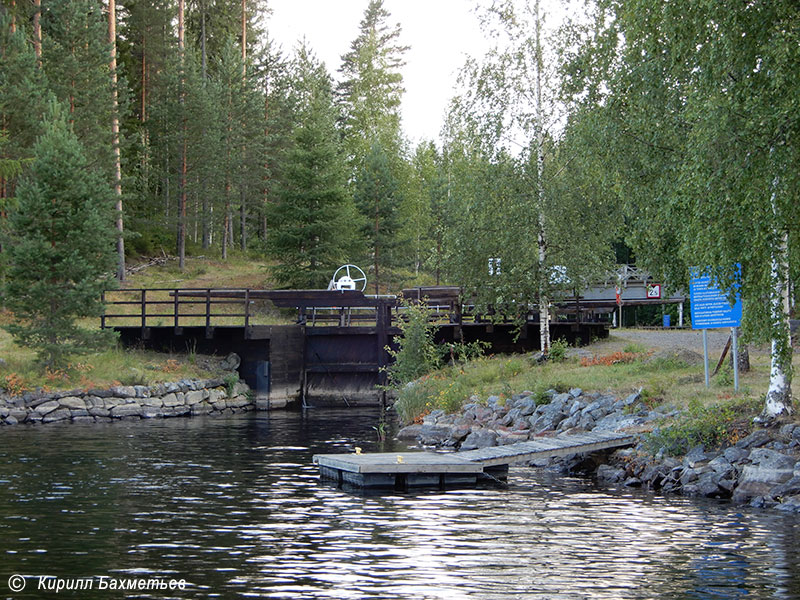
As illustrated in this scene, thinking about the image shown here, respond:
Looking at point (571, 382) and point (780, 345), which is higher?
point (780, 345)

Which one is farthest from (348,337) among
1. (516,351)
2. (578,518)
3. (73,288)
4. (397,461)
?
(578,518)

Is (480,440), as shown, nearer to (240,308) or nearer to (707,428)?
(707,428)

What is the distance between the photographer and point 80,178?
1118 inches

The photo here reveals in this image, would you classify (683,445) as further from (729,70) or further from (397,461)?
(729,70)

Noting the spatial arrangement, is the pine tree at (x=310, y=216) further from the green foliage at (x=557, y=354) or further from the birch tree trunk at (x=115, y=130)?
the green foliage at (x=557, y=354)

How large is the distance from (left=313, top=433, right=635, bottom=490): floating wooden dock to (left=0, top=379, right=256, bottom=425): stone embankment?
13.4m

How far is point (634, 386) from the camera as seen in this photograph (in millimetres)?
20625

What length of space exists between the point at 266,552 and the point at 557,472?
8.29 meters

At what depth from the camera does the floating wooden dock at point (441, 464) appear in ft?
52.3

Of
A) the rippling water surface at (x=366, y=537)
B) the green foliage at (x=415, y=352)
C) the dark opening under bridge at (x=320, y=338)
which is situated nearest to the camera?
the rippling water surface at (x=366, y=537)

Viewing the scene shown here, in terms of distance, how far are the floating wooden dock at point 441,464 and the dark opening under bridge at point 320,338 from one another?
600 inches

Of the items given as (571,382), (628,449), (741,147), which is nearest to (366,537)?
(628,449)

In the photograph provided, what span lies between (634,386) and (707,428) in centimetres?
488

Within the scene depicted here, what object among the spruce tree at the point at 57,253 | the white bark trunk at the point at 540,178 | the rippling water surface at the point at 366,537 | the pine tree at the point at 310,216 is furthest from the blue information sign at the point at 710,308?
the pine tree at the point at 310,216
